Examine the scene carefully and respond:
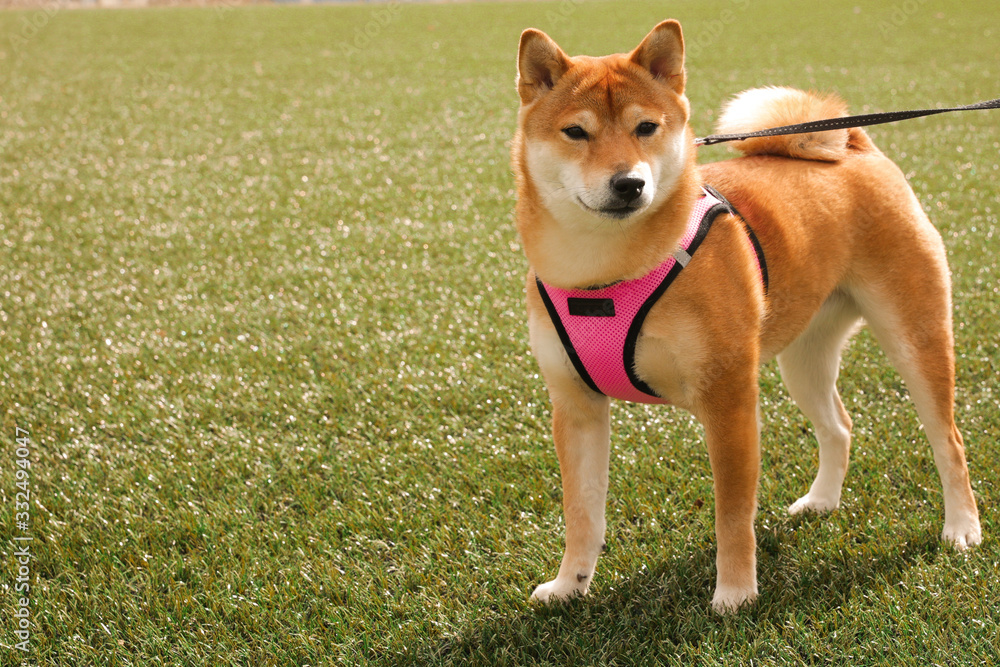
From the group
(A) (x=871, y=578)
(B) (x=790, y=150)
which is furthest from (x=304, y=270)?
(A) (x=871, y=578)

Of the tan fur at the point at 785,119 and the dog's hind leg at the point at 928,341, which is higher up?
the tan fur at the point at 785,119

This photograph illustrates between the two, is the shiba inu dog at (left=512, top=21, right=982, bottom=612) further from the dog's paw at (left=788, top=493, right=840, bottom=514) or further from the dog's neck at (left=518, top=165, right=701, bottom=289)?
the dog's paw at (left=788, top=493, right=840, bottom=514)

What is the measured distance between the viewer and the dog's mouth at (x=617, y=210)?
6.92 feet

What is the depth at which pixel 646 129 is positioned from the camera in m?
2.22

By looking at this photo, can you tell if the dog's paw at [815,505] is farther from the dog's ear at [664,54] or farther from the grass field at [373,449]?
the dog's ear at [664,54]

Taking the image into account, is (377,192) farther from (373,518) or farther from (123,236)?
(373,518)

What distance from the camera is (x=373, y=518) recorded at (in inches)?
118

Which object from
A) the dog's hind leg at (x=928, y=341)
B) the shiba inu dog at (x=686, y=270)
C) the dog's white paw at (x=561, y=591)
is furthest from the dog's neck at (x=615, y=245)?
the dog's white paw at (x=561, y=591)

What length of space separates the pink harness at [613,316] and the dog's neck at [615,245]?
0.02 m

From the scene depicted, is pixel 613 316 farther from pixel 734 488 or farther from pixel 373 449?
pixel 373 449

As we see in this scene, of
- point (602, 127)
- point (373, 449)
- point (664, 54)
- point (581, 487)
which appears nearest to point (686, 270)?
point (602, 127)

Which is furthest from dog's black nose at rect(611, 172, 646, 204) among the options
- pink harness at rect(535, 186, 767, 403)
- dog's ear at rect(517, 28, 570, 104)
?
dog's ear at rect(517, 28, 570, 104)

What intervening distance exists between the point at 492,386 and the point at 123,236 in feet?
12.4

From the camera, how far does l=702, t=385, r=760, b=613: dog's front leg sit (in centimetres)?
226
